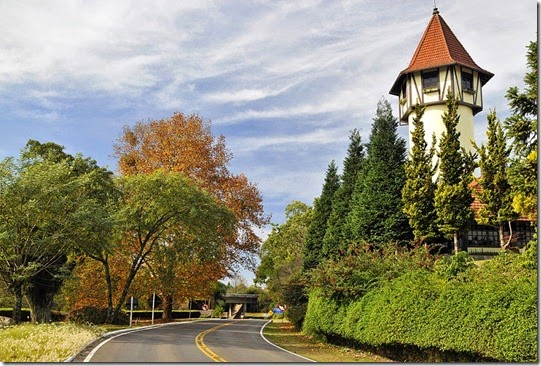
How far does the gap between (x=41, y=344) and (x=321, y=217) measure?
2422cm

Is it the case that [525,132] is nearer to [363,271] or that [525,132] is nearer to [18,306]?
[363,271]

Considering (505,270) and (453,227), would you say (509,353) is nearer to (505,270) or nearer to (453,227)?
(505,270)

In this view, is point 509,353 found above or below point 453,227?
below

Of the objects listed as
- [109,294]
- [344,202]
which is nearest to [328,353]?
[344,202]

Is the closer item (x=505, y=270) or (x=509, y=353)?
(x=509, y=353)

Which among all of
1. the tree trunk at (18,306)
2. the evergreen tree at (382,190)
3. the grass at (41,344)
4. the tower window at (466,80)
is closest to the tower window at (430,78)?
the tower window at (466,80)

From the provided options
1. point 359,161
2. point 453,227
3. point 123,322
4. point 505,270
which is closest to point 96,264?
point 123,322

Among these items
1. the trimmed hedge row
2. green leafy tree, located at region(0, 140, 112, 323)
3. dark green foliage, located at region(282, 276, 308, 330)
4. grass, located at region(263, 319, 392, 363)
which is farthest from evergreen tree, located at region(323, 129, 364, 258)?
green leafy tree, located at region(0, 140, 112, 323)

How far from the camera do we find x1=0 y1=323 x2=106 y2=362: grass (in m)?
14.6

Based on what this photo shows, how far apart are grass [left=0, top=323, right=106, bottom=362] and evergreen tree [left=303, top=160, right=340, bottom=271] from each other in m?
18.9

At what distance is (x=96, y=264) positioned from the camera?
37469 millimetres

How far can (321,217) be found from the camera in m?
38.6

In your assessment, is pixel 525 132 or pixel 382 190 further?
pixel 382 190

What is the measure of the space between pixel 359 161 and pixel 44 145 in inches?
739
